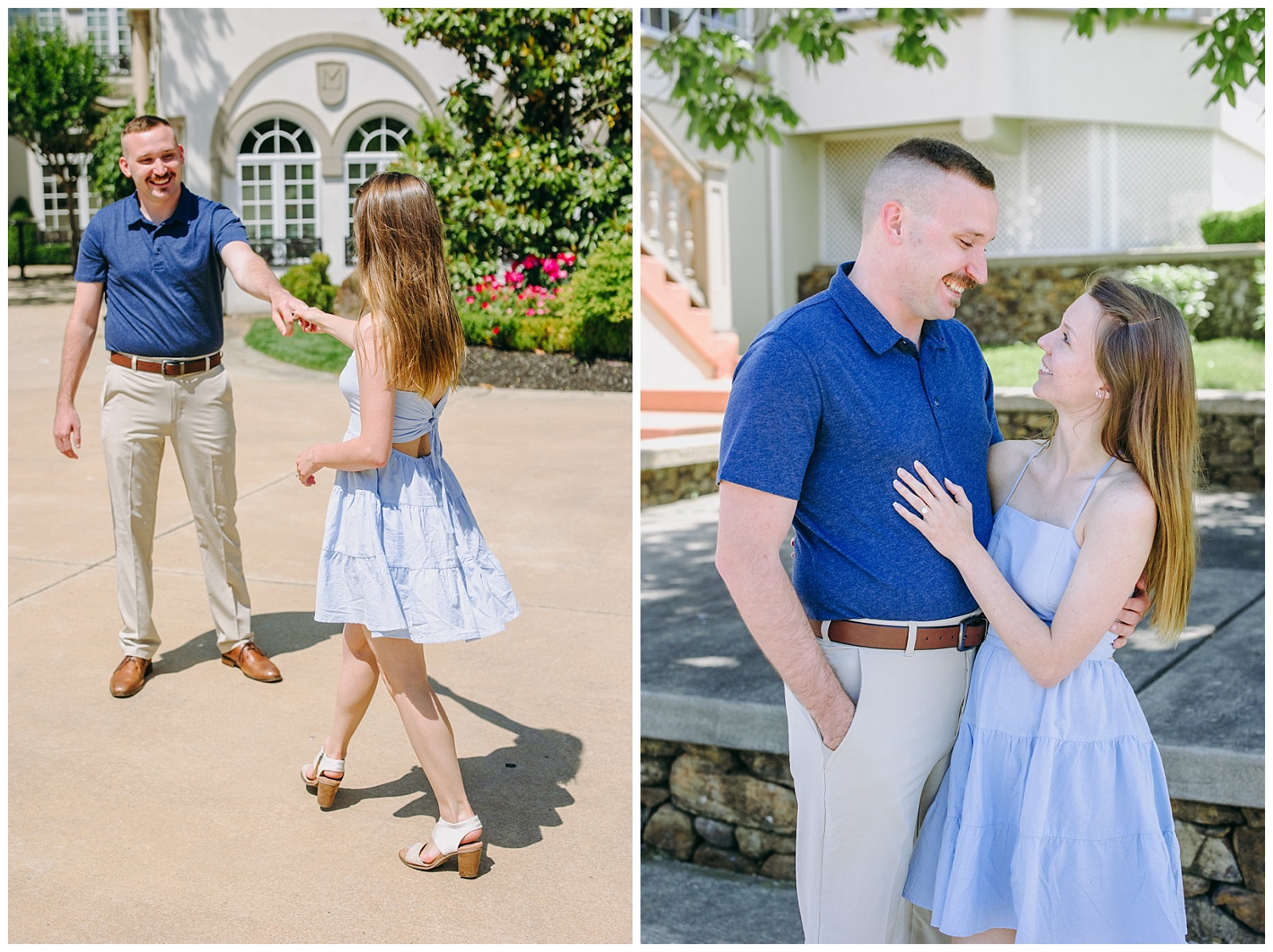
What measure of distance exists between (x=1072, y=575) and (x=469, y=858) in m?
1.73

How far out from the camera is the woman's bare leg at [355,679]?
3354 mm

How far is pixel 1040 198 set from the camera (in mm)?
15008

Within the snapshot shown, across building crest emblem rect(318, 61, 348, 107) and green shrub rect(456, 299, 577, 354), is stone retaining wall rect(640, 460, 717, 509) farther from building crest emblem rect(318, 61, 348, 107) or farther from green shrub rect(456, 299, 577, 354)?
building crest emblem rect(318, 61, 348, 107)

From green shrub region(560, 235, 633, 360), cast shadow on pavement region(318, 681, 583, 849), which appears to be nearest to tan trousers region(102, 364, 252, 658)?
cast shadow on pavement region(318, 681, 583, 849)

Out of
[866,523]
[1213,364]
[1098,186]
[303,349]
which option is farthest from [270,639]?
[1098,186]

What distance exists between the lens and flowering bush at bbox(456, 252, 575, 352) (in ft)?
41.6

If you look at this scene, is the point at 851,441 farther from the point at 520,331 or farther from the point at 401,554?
the point at 520,331

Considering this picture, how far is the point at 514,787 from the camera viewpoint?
3.76 m

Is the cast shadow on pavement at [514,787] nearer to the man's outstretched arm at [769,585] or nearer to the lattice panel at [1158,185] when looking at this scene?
the man's outstretched arm at [769,585]

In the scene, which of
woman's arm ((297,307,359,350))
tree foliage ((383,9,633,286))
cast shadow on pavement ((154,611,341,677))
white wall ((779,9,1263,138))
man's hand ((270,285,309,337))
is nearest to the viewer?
woman's arm ((297,307,359,350))

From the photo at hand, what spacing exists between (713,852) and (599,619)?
4.04 feet

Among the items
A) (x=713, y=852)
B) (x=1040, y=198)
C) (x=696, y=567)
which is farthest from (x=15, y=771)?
(x=1040, y=198)

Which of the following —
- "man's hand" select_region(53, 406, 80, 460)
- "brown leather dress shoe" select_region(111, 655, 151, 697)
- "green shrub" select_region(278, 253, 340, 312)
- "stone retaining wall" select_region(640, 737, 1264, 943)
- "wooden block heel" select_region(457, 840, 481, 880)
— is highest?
"green shrub" select_region(278, 253, 340, 312)

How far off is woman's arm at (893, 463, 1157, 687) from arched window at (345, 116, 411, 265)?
1550cm
